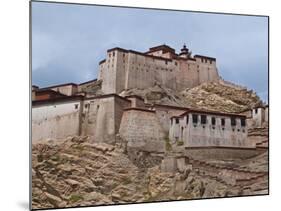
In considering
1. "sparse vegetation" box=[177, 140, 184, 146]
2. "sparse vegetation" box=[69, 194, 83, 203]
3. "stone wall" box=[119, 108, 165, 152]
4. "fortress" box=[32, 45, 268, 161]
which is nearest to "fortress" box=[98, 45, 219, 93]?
"fortress" box=[32, 45, 268, 161]

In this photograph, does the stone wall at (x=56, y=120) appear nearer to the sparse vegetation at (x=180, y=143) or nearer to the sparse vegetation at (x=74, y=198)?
the sparse vegetation at (x=74, y=198)

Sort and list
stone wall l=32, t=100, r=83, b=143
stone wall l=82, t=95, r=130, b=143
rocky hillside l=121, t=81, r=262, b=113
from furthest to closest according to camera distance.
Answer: rocky hillside l=121, t=81, r=262, b=113 → stone wall l=82, t=95, r=130, b=143 → stone wall l=32, t=100, r=83, b=143

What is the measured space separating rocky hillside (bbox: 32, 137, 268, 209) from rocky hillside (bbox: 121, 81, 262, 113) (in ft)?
1.10

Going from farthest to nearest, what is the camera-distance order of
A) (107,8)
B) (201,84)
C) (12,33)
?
(201,84) → (107,8) → (12,33)

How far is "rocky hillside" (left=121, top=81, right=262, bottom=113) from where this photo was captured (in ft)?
9.16

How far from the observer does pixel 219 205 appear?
286 cm

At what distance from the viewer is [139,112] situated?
276 cm

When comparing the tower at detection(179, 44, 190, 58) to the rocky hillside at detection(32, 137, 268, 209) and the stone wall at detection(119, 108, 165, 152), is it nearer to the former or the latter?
the stone wall at detection(119, 108, 165, 152)

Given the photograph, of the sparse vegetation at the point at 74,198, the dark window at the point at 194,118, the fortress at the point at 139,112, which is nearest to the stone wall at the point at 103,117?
the fortress at the point at 139,112

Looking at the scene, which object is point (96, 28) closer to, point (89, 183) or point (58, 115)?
point (58, 115)

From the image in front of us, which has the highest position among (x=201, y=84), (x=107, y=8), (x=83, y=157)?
(x=107, y=8)

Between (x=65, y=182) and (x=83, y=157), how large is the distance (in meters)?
0.16

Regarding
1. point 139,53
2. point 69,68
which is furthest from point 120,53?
point 69,68

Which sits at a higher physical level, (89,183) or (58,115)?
(58,115)
